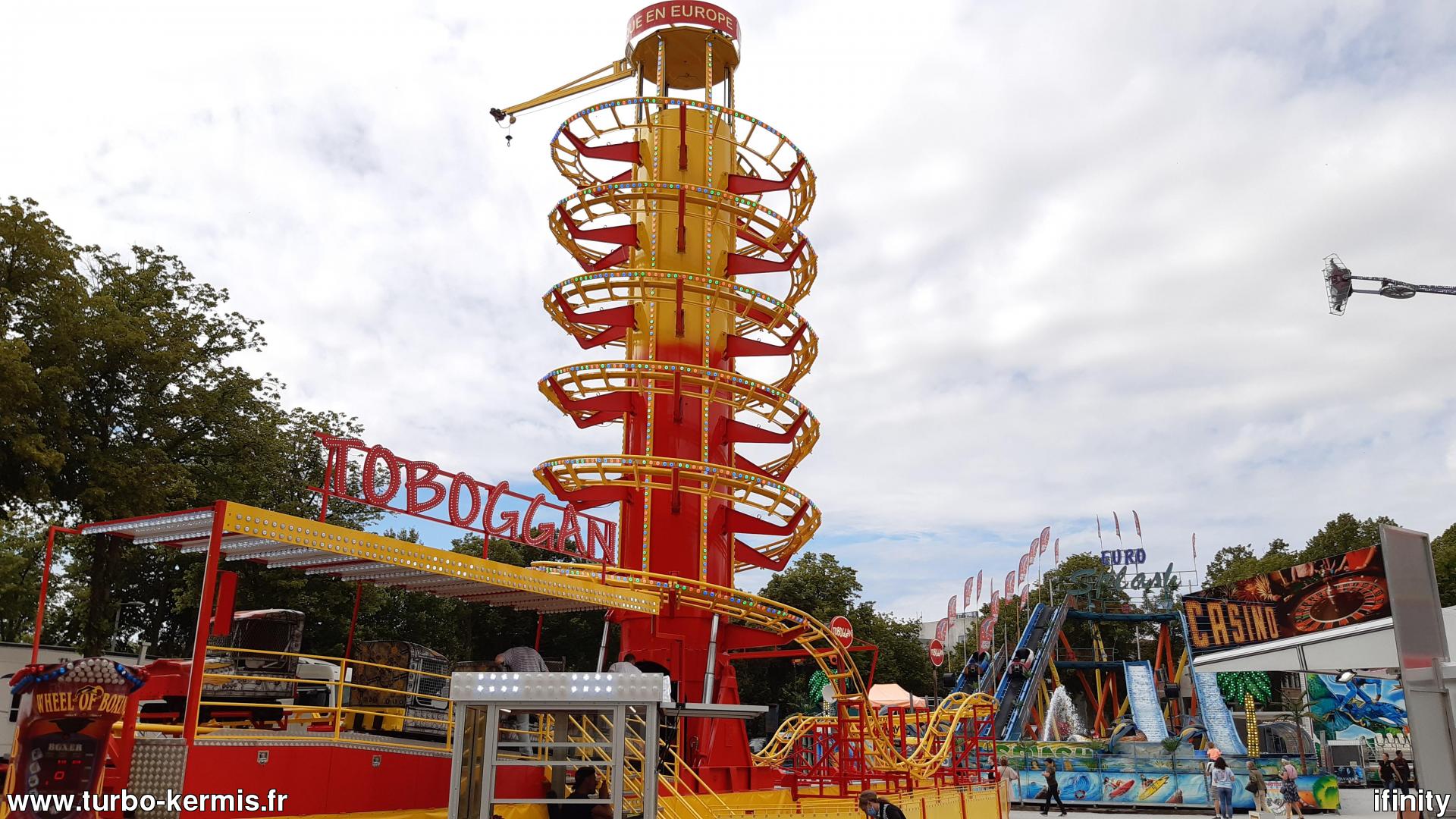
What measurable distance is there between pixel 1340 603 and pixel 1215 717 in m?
20.5

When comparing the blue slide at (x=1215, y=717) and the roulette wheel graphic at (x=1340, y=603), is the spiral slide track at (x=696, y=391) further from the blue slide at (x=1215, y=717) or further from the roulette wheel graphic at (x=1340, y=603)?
the blue slide at (x=1215, y=717)

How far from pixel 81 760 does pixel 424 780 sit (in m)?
5.27

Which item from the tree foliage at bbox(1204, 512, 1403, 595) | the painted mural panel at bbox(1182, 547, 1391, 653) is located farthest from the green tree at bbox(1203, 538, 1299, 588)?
the painted mural panel at bbox(1182, 547, 1391, 653)

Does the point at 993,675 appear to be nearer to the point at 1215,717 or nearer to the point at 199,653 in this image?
the point at 1215,717

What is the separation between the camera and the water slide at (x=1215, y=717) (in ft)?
159

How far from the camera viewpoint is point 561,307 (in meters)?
30.3

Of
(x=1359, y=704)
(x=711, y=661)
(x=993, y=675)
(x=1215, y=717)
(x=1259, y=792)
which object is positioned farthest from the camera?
(x=1359, y=704)

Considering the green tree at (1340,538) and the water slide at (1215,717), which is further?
the green tree at (1340,538)

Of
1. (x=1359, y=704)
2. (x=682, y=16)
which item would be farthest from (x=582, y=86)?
(x=1359, y=704)

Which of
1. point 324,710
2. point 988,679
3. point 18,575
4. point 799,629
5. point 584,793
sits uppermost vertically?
point 18,575

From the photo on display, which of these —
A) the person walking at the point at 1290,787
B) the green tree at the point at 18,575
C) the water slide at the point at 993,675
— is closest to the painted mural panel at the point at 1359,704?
the water slide at the point at 993,675

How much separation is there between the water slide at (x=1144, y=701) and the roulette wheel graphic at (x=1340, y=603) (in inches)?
618

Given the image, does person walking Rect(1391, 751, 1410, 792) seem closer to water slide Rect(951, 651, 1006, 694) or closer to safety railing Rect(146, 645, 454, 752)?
water slide Rect(951, 651, 1006, 694)

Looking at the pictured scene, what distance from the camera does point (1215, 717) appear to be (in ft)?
165
